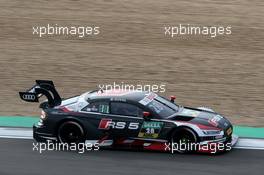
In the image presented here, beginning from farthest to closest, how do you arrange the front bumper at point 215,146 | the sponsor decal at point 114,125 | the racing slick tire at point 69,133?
the racing slick tire at point 69,133, the sponsor decal at point 114,125, the front bumper at point 215,146

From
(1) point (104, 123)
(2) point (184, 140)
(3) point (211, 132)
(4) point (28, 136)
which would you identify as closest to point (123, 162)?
(1) point (104, 123)

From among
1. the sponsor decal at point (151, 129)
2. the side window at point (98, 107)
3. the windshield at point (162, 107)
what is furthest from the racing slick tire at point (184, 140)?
the side window at point (98, 107)

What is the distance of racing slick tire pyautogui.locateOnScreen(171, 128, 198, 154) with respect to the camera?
1252 cm

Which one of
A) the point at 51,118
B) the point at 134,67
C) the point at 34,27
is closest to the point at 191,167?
the point at 51,118

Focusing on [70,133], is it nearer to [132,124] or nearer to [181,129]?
[132,124]

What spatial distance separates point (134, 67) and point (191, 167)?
927cm

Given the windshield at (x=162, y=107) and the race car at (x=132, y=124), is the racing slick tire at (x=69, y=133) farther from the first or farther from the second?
the windshield at (x=162, y=107)

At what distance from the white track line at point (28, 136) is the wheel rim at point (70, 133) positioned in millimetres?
1200

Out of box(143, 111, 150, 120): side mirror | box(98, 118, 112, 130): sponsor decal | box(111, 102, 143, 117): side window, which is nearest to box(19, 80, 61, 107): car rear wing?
box(98, 118, 112, 130): sponsor decal

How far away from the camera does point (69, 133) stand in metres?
13.2

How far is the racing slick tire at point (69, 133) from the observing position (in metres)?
13.1

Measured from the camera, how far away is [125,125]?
501 inches

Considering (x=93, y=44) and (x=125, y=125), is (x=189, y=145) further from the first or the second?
(x=93, y=44)

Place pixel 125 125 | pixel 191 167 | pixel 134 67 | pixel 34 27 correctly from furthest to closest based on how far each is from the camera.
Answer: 1. pixel 34 27
2. pixel 134 67
3. pixel 125 125
4. pixel 191 167
